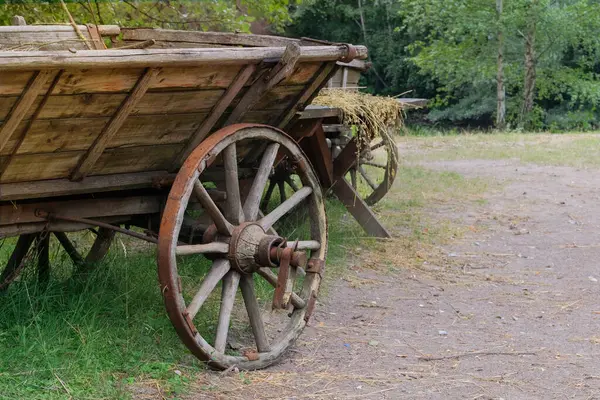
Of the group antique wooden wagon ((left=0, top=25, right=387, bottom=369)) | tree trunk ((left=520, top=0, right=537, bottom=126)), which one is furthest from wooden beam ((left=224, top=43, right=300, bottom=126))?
tree trunk ((left=520, top=0, right=537, bottom=126))

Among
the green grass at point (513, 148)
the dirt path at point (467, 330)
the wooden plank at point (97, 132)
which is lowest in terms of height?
the green grass at point (513, 148)

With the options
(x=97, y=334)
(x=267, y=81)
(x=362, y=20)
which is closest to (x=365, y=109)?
(x=267, y=81)

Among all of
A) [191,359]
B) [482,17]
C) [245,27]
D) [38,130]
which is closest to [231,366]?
[191,359]

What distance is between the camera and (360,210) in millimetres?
7359

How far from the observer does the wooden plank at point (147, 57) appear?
2.98m

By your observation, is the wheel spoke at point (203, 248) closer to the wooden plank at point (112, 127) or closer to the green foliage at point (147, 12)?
the wooden plank at point (112, 127)

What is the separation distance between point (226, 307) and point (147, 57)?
1.33 m

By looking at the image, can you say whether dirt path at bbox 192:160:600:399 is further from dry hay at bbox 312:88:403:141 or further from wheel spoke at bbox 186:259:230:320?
dry hay at bbox 312:88:403:141

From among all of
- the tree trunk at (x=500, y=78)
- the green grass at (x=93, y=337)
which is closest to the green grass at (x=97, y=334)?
the green grass at (x=93, y=337)

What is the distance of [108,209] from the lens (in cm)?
420

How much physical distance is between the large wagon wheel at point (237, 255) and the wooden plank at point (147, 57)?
377mm

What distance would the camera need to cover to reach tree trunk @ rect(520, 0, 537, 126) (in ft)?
80.9

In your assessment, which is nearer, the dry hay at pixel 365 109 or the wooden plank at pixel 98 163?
the wooden plank at pixel 98 163

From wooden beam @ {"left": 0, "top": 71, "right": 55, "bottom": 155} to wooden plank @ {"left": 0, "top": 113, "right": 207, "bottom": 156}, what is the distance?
0.10 metres
